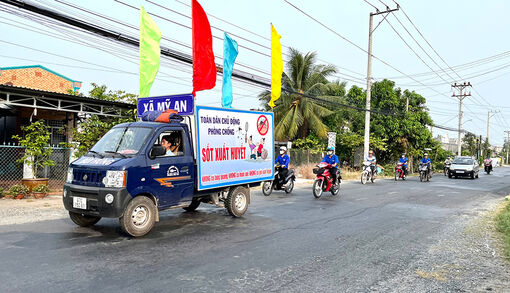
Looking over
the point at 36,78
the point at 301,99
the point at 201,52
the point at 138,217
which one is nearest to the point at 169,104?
the point at 138,217

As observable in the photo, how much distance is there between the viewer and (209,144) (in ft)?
25.3

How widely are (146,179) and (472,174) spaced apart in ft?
88.9

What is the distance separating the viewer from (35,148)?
35.9 feet

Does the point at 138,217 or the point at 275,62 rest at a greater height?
the point at 275,62

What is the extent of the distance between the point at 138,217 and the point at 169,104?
8.65 ft

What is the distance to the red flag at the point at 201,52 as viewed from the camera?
12828 mm

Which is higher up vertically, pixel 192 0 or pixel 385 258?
pixel 192 0

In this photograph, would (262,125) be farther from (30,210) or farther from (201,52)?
(30,210)

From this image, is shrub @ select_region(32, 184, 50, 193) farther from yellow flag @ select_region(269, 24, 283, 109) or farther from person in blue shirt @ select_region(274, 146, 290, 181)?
yellow flag @ select_region(269, 24, 283, 109)

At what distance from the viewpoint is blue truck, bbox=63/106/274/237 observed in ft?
20.3

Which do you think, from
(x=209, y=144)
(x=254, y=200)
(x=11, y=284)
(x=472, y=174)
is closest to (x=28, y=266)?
(x=11, y=284)

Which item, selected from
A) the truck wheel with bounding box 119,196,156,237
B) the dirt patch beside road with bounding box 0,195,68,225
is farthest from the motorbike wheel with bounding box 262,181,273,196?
the truck wheel with bounding box 119,196,156,237

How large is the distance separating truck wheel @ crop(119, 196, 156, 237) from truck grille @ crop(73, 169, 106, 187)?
2.16 ft

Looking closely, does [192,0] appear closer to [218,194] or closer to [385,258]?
[218,194]
